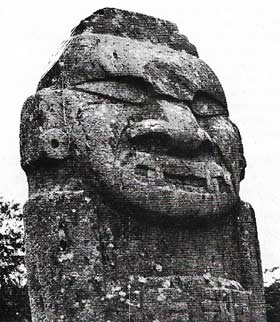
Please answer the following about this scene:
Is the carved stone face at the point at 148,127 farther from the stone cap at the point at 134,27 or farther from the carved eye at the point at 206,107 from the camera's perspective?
the stone cap at the point at 134,27

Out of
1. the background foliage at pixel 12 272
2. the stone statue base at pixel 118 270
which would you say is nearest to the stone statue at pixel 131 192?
the stone statue base at pixel 118 270

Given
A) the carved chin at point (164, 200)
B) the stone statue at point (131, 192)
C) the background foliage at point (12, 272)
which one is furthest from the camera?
the background foliage at point (12, 272)

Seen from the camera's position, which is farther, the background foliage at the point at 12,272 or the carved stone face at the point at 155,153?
the background foliage at the point at 12,272

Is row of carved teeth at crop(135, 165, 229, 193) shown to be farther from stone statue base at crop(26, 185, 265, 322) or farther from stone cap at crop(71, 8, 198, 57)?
stone cap at crop(71, 8, 198, 57)

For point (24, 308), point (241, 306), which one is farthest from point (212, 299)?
point (24, 308)

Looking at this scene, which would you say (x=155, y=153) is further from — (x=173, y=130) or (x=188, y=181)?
(x=188, y=181)

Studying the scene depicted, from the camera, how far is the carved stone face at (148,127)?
1141 cm

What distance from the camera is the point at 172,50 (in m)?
12.6

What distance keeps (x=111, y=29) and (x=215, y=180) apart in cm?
216

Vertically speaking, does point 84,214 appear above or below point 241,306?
above

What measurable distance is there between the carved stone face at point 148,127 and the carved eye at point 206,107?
0.01 metres

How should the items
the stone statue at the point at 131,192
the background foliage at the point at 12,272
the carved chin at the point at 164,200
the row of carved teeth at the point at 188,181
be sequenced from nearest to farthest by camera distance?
the stone statue at the point at 131,192 → the carved chin at the point at 164,200 → the row of carved teeth at the point at 188,181 → the background foliage at the point at 12,272

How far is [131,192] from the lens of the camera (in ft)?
37.3

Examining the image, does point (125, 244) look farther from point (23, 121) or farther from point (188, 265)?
point (23, 121)
